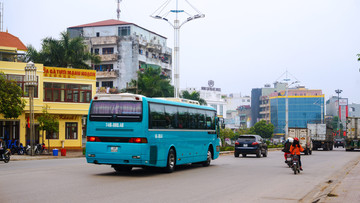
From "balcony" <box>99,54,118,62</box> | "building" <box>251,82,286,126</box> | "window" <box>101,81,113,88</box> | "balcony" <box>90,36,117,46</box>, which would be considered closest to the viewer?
"balcony" <box>99,54,118,62</box>

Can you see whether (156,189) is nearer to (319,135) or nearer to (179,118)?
(179,118)

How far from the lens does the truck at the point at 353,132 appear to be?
2082 inches

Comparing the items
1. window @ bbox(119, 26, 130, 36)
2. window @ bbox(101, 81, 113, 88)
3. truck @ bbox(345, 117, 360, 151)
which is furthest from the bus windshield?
window @ bbox(119, 26, 130, 36)

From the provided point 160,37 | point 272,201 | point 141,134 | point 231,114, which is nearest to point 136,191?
point 272,201

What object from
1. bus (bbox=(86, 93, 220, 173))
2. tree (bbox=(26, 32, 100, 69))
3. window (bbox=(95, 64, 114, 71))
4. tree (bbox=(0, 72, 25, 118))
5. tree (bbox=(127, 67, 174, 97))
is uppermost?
window (bbox=(95, 64, 114, 71))

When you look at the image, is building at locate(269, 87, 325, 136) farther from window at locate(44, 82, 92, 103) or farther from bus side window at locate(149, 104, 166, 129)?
bus side window at locate(149, 104, 166, 129)

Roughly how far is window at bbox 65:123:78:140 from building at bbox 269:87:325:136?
118m

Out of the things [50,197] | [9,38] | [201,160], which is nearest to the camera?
[50,197]

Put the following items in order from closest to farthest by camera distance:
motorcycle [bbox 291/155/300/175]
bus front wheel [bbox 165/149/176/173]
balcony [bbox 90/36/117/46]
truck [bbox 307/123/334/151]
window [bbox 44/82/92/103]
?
1. bus front wheel [bbox 165/149/176/173]
2. motorcycle [bbox 291/155/300/175]
3. window [bbox 44/82/92/103]
4. truck [bbox 307/123/334/151]
5. balcony [bbox 90/36/117/46]

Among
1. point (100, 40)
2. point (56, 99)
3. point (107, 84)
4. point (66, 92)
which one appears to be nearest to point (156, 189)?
point (56, 99)

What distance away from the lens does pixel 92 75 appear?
52938 millimetres

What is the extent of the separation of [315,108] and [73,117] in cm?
12297

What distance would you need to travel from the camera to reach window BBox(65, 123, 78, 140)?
51812mm

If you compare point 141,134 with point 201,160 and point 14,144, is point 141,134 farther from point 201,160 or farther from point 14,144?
point 14,144
